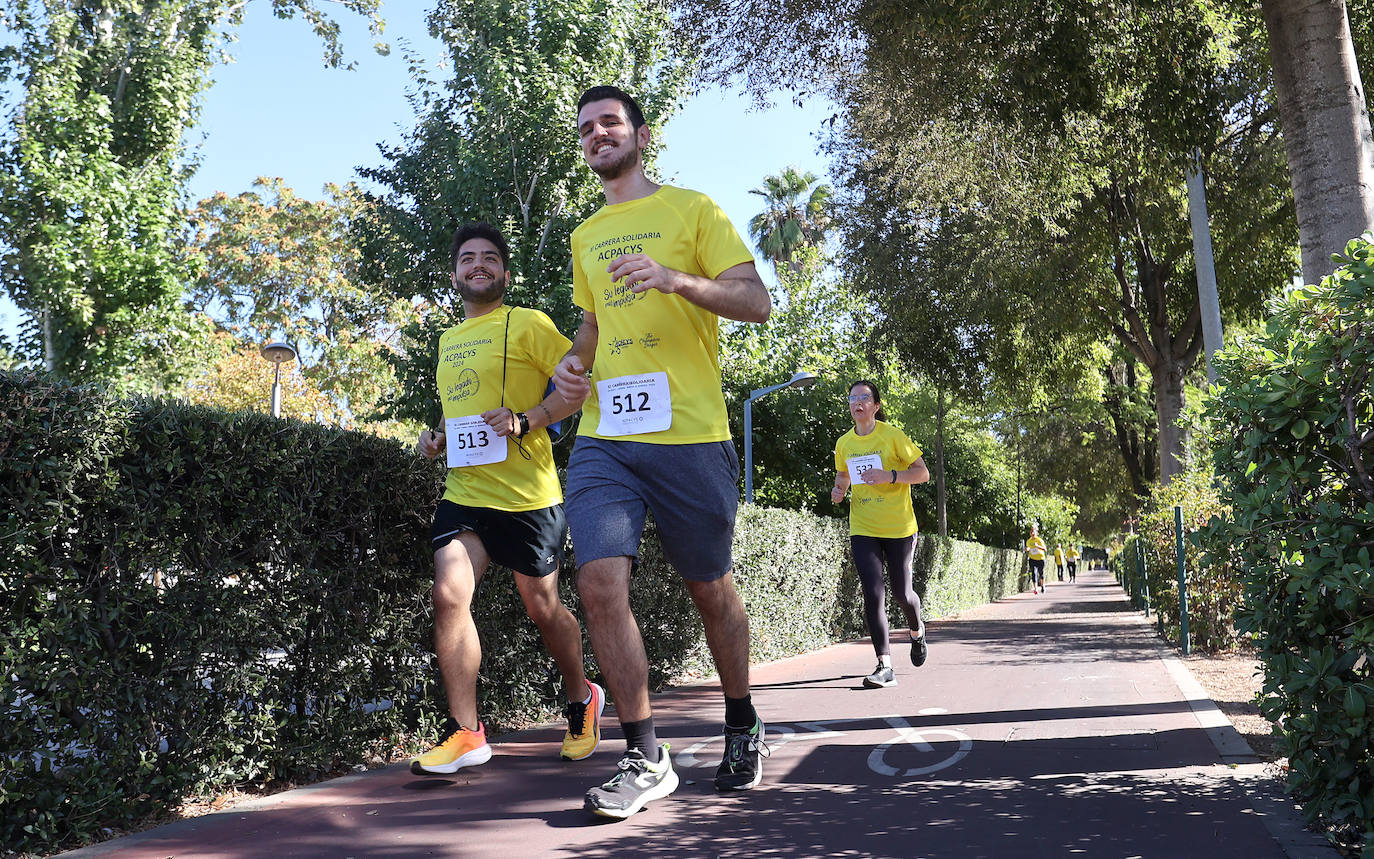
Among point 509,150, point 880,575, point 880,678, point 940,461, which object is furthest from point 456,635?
point 940,461

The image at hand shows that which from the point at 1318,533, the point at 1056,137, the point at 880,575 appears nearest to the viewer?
the point at 1318,533

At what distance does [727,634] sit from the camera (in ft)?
14.0

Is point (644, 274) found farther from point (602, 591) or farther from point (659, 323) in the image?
point (602, 591)

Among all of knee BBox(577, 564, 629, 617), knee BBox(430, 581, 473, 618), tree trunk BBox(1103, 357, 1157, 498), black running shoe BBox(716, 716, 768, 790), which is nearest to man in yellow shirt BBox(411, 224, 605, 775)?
knee BBox(430, 581, 473, 618)

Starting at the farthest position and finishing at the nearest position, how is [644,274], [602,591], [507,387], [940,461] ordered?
[940,461] < [507,387] < [602,591] < [644,274]

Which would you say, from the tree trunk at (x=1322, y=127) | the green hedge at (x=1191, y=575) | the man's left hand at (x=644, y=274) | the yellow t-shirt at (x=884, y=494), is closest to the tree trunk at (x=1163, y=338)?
the green hedge at (x=1191, y=575)

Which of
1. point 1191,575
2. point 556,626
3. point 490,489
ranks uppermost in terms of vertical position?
point 490,489

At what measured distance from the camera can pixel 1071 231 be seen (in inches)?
732

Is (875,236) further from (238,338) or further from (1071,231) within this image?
(238,338)

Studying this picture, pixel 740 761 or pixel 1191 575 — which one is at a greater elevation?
pixel 1191 575

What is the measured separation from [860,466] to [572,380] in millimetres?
4663

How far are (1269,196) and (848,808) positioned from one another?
1555 centimetres

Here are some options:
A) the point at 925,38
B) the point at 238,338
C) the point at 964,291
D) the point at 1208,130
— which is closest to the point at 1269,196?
the point at 964,291

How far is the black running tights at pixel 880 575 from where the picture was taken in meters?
8.26
